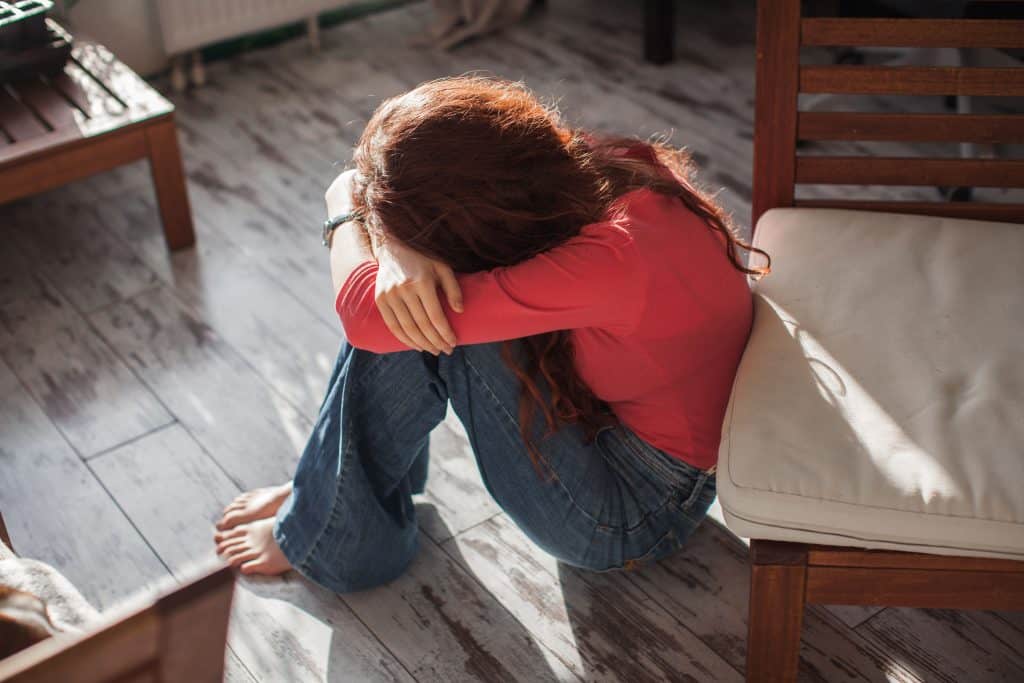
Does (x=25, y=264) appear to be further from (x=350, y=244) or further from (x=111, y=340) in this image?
(x=350, y=244)

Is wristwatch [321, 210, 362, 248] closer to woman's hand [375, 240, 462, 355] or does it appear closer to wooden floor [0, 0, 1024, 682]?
woman's hand [375, 240, 462, 355]

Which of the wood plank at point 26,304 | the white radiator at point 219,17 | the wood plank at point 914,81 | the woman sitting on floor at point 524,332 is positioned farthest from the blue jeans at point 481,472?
the white radiator at point 219,17

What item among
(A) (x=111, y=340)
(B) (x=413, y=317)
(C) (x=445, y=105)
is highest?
(C) (x=445, y=105)

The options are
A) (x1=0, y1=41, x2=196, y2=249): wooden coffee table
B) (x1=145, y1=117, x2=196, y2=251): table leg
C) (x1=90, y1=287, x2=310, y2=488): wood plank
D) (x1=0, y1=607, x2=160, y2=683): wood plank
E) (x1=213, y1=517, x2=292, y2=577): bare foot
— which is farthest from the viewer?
(x1=145, y1=117, x2=196, y2=251): table leg

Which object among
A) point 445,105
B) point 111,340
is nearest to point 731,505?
point 445,105

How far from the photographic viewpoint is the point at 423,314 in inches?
50.4

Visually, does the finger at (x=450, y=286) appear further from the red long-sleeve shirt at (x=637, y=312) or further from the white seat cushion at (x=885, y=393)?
the white seat cushion at (x=885, y=393)

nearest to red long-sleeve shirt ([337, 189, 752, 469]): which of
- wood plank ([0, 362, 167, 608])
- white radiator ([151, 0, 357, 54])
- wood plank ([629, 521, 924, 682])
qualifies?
wood plank ([629, 521, 924, 682])

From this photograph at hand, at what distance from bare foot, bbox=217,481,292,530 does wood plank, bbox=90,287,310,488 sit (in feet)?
0.28

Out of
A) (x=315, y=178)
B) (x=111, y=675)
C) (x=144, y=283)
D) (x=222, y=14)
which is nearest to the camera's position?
Answer: (x=111, y=675)

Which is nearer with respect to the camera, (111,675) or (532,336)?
(111,675)

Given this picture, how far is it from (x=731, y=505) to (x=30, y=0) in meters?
1.75

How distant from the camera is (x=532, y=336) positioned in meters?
1.39

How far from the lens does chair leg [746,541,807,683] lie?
1.25 m
